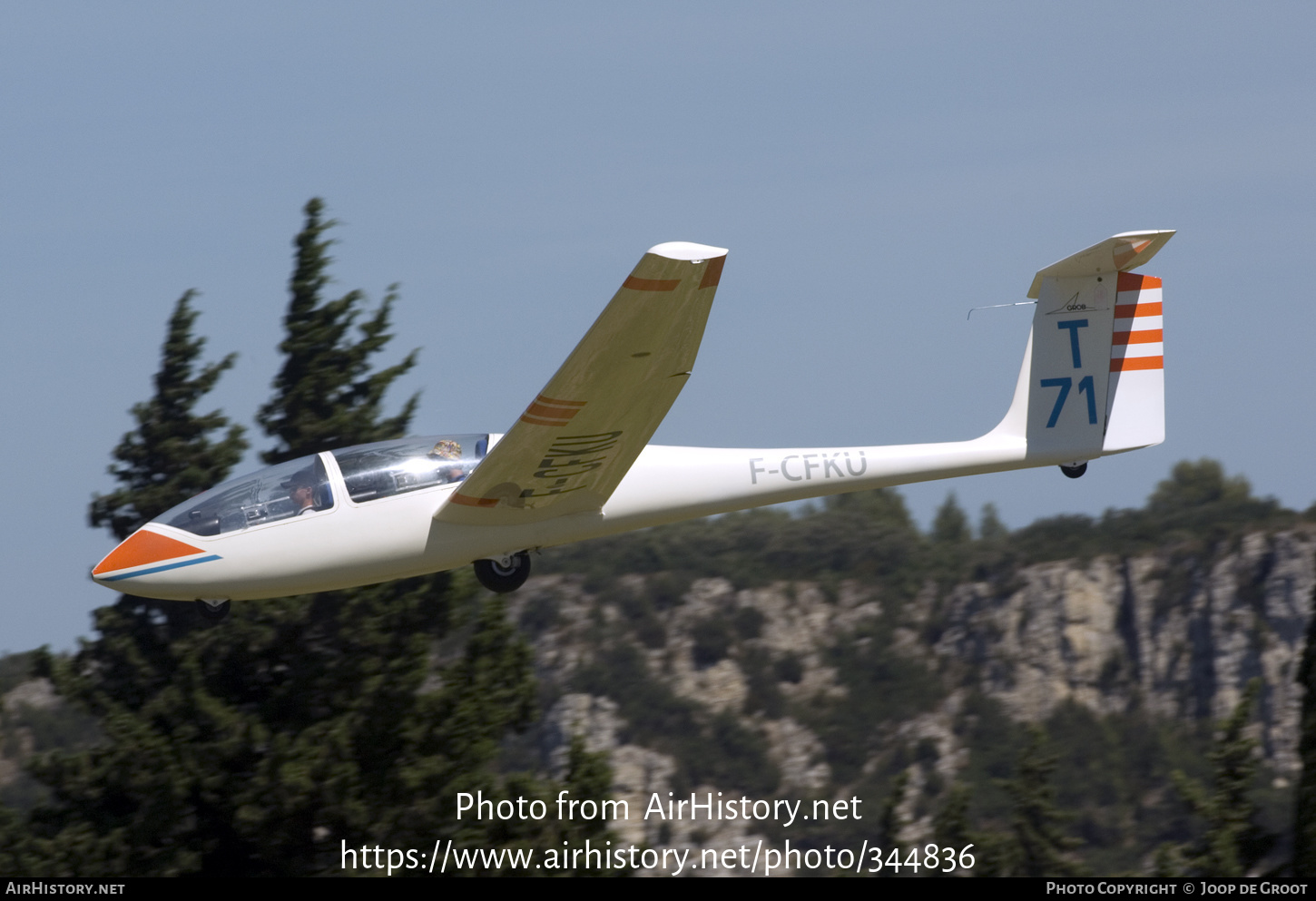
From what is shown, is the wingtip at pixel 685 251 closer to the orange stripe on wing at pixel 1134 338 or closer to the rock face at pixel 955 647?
the orange stripe on wing at pixel 1134 338

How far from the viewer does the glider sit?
12.5 m

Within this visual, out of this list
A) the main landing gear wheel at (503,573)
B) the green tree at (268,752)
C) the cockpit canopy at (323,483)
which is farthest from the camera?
the green tree at (268,752)

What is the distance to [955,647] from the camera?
193 ft

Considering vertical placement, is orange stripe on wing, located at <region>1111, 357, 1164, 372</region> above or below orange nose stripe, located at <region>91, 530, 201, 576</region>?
above

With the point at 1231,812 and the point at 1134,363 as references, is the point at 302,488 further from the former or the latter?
the point at 1231,812

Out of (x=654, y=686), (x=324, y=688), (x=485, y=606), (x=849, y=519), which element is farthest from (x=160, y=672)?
(x=849, y=519)

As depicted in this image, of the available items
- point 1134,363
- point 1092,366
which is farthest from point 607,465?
point 1134,363

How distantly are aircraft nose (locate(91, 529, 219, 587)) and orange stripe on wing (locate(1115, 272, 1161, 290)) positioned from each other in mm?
9479

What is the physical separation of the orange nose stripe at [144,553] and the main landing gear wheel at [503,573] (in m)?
2.63

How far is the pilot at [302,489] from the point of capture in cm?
1384

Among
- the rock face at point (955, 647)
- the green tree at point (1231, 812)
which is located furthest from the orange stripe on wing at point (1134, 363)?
the rock face at point (955, 647)

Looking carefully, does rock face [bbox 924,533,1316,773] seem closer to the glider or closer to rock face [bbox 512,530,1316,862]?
rock face [bbox 512,530,1316,862]

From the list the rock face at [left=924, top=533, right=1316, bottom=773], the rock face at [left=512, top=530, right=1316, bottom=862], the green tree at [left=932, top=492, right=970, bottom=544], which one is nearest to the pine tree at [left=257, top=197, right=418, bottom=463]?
the rock face at [left=512, top=530, right=1316, bottom=862]

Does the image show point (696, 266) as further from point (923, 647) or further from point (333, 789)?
point (923, 647)
